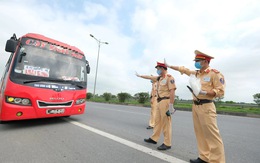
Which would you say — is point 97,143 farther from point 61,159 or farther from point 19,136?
point 19,136

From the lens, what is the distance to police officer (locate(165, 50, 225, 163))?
2627 millimetres

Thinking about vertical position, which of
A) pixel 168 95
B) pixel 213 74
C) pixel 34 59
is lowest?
pixel 168 95

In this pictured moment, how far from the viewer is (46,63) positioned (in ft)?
17.5

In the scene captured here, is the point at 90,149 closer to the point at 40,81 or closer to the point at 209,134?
the point at 209,134

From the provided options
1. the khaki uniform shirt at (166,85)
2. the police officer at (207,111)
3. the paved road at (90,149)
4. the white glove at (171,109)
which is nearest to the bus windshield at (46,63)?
the paved road at (90,149)

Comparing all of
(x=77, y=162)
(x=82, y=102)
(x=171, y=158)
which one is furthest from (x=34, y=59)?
(x=171, y=158)

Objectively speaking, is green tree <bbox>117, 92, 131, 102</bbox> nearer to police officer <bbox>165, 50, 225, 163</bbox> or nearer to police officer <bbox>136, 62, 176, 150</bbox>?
police officer <bbox>136, 62, 176, 150</bbox>

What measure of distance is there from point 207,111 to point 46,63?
465 cm

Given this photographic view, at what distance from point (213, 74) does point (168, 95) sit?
3.97 ft

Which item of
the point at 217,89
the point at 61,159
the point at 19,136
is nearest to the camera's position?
the point at 217,89

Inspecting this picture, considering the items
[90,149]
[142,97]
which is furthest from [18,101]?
[142,97]

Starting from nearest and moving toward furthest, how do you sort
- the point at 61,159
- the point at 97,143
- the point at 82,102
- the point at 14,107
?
the point at 61,159, the point at 97,143, the point at 14,107, the point at 82,102

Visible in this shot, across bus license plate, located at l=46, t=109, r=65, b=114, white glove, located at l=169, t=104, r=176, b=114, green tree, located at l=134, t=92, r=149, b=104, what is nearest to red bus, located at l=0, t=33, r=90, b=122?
bus license plate, located at l=46, t=109, r=65, b=114

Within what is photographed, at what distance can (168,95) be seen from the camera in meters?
3.79
